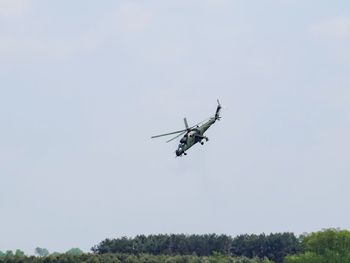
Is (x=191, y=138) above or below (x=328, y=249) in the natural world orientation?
below

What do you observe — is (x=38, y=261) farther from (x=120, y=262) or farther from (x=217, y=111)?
(x=217, y=111)

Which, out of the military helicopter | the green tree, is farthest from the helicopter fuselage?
the green tree

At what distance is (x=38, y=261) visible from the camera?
19800 cm

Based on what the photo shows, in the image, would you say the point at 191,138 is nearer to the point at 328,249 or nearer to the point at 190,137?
the point at 190,137

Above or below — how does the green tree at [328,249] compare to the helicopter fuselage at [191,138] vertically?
above

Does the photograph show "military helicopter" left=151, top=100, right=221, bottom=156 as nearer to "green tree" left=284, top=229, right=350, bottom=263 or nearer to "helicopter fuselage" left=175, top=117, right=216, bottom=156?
"helicopter fuselage" left=175, top=117, right=216, bottom=156

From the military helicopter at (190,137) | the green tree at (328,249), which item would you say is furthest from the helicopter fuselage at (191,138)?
the green tree at (328,249)

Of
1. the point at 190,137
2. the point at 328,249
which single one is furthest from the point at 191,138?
the point at 328,249

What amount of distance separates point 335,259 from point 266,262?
13251mm

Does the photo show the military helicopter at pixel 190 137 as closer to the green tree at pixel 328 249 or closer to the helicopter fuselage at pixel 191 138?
the helicopter fuselage at pixel 191 138

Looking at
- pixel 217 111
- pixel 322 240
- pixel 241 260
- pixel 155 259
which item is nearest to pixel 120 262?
pixel 155 259

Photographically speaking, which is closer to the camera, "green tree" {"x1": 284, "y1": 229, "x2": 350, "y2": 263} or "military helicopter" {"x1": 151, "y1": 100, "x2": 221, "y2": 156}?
"military helicopter" {"x1": 151, "y1": 100, "x2": 221, "y2": 156}

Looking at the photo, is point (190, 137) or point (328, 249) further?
point (328, 249)

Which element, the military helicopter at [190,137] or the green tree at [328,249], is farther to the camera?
the green tree at [328,249]
